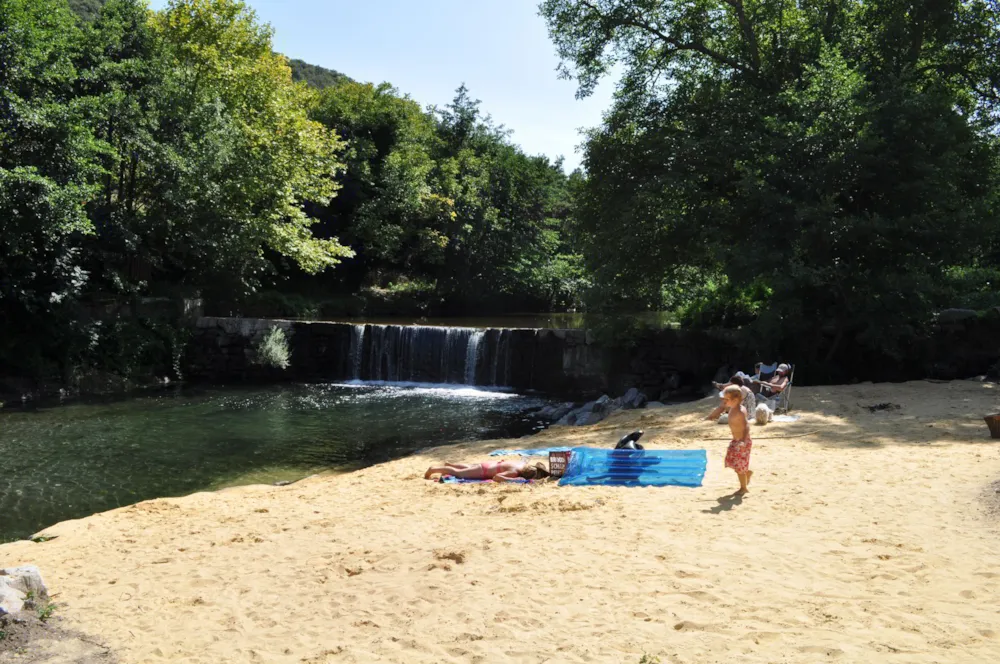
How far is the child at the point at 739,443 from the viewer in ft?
24.5

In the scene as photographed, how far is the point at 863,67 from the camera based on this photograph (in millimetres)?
17859

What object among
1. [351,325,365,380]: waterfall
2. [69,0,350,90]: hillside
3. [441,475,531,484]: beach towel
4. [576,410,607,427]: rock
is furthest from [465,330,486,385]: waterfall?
[69,0,350,90]: hillside

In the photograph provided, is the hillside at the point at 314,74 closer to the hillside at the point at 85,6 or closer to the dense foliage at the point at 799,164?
the hillside at the point at 85,6

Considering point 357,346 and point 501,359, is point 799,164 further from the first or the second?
point 357,346

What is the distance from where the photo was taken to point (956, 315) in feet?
55.0

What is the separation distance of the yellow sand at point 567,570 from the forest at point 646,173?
7564 mm

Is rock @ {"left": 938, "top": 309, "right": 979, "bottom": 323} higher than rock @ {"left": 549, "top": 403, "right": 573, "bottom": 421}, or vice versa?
rock @ {"left": 938, "top": 309, "right": 979, "bottom": 323}

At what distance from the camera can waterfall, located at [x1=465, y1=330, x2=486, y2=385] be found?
69.3 feet

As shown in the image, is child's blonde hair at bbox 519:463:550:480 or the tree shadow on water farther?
child's blonde hair at bbox 519:463:550:480

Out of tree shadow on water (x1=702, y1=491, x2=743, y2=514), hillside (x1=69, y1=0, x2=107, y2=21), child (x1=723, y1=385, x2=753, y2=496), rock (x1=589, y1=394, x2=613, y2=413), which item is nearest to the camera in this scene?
tree shadow on water (x1=702, y1=491, x2=743, y2=514)

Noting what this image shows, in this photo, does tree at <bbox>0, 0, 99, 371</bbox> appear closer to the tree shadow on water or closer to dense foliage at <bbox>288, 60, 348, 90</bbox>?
the tree shadow on water

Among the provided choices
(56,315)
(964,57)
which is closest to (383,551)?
(56,315)

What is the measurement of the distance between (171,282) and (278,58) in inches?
539

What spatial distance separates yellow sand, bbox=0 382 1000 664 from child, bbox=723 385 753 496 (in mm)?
247
